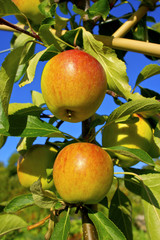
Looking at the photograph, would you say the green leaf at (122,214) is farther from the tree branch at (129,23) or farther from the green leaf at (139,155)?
the tree branch at (129,23)

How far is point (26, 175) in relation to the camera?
0.84 meters

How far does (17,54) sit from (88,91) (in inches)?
8.7

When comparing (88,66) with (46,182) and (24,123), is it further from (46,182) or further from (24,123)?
(46,182)

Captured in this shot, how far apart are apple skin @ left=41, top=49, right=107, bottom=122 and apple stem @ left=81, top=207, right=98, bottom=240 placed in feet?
1.04

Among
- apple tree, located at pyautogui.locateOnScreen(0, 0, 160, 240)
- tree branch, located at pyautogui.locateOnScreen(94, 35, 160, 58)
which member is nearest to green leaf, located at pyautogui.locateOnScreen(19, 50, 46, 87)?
apple tree, located at pyautogui.locateOnScreen(0, 0, 160, 240)

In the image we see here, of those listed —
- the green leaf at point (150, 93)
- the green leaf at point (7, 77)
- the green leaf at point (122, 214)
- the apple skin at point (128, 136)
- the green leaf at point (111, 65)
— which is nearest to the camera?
the green leaf at point (7, 77)

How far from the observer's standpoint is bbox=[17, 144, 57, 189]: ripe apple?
0.83m

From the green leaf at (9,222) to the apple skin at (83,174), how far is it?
208mm

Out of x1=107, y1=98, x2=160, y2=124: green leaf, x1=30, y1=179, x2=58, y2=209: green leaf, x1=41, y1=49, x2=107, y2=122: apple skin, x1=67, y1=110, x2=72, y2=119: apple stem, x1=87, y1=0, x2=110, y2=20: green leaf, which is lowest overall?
x1=30, y1=179, x2=58, y2=209: green leaf

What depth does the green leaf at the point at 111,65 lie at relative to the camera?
68 centimetres

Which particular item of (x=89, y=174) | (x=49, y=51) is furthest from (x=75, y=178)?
(x=49, y=51)

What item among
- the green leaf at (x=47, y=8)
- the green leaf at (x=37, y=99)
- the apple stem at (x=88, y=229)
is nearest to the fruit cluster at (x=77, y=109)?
the apple stem at (x=88, y=229)

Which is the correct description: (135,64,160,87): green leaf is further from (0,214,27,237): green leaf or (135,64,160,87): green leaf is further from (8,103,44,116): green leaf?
(0,214,27,237): green leaf

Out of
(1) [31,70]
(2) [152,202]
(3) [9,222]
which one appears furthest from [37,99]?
(2) [152,202]
